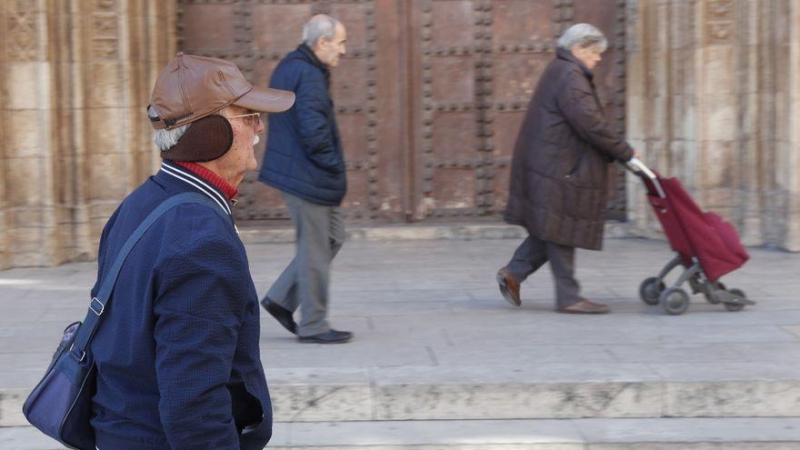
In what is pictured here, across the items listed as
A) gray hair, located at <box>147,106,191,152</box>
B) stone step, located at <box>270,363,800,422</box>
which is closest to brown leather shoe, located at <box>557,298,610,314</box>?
stone step, located at <box>270,363,800,422</box>

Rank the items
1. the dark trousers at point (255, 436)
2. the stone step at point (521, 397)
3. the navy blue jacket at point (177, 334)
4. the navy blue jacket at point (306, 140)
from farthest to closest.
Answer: the navy blue jacket at point (306, 140)
the stone step at point (521, 397)
the dark trousers at point (255, 436)
the navy blue jacket at point (177, 334)

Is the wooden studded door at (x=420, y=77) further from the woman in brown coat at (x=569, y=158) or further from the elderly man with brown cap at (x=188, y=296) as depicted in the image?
the elderly man with brown cap at (x=188, y=296)

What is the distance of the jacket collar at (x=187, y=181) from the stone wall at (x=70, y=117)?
289 inches

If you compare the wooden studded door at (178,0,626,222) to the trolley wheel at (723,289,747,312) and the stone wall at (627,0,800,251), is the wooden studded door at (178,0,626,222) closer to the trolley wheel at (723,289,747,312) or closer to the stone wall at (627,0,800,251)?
the stone wall at (627,0,800,251)

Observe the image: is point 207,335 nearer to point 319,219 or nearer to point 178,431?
point 178,431

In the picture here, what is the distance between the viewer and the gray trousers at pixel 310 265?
6.96 metres

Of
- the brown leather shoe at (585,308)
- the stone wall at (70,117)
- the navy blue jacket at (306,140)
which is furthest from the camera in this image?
the stone wall at (70,117)

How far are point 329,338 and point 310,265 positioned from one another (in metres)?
0.41

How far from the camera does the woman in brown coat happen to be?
25.4 feet

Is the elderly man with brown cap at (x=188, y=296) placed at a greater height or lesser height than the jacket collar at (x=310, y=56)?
lesser

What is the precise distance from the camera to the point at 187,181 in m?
2.91

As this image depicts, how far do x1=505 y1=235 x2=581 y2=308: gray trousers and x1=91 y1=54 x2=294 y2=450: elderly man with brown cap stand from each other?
503 cm

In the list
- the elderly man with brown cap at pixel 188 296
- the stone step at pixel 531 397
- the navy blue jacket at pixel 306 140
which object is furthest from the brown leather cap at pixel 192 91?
the navy blue jacket at pixel 306 140

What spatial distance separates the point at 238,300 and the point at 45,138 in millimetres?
7579
